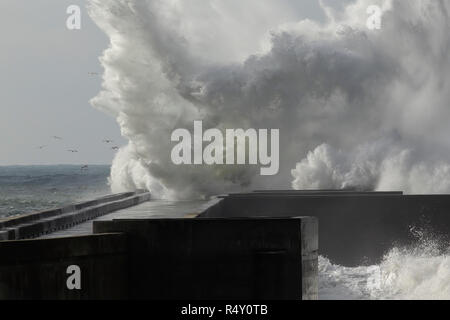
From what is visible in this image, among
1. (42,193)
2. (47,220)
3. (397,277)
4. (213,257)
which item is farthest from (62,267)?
(42,193)

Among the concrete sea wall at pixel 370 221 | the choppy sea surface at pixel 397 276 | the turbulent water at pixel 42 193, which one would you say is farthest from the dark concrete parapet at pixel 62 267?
the turbulent water at pixel 42 193

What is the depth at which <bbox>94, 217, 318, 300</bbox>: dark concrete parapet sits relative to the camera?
11.9 m

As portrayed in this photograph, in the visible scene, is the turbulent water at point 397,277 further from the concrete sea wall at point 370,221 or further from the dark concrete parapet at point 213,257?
the dark concrete parapet at point 213,257

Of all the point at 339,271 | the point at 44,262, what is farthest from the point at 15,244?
the point at 339,271

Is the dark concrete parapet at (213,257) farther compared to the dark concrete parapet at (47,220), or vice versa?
the dark concrete parapet at (47,220)

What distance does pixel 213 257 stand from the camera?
39.0 ft

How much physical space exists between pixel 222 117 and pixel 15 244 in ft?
77.4

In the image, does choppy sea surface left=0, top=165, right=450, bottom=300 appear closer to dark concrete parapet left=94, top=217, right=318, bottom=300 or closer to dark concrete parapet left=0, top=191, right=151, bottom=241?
dark concrete parapet left=0, top=191, right=151, bottom=241

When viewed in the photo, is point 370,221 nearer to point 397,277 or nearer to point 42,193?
point 397,277

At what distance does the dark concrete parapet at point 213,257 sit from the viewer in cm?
1187

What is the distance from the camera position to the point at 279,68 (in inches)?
1341

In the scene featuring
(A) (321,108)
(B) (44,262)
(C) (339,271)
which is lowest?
(C) (339,271)

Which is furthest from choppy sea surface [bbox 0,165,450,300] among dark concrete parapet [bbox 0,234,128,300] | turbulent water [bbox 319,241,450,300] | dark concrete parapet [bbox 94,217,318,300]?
dark concrete parapet [bbox 0,234,128,300]
